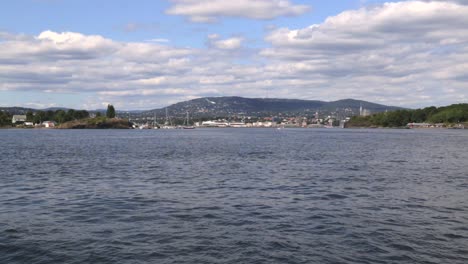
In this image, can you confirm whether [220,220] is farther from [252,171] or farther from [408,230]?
[252,171]

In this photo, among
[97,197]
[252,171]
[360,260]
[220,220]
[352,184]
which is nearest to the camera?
[360,260]

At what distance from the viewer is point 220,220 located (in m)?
23.4

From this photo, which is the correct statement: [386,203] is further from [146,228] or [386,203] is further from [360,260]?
[146,228]

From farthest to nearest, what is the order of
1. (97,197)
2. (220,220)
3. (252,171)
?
(252,171) < (97,197) < (220,220)

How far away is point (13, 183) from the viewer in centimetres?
3712

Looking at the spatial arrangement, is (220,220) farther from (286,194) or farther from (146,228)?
(286,194)

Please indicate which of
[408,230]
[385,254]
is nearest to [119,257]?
[385,254]

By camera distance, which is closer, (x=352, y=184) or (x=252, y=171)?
(x=352, y=184)

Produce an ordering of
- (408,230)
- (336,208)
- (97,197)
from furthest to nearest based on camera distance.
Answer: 1. (97,197)
2. (336,208)
3. (408,230)

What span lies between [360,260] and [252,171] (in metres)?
29.7

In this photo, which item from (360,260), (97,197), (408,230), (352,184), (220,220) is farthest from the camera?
(352,184)

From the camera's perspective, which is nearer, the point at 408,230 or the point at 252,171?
the point at 408,230

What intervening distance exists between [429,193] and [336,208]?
9.22m

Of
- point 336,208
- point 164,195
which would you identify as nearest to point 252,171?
point 164,195
